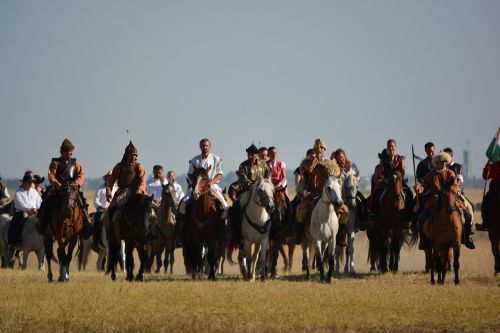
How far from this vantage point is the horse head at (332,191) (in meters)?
24.3

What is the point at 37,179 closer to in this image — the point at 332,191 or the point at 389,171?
the point at 389,171

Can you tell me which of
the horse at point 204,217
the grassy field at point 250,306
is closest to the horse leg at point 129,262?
the grassy field at point 250,306

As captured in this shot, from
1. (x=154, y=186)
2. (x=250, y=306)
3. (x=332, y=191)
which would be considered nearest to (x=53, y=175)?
(x=332, y=191)

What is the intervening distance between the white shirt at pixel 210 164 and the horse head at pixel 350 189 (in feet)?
10.4

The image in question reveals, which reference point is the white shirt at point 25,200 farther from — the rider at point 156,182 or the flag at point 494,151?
the flag at point 494,151

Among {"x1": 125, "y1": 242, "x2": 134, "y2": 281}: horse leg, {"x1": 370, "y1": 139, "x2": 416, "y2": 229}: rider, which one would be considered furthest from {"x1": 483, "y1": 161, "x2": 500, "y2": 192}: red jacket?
{"x1": 125, "y1": 242, "x2": 134, "y2": 281}: horse leg

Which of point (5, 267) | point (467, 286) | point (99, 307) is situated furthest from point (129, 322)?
point (5, 267)

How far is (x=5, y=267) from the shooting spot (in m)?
34.6

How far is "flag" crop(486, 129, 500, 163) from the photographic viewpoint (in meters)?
27.4

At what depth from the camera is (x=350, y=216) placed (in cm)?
2803

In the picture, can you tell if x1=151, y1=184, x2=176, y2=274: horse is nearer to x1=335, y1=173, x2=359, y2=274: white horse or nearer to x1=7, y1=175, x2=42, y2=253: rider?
x1=7, y1=175, x2=42, y2=253: rider

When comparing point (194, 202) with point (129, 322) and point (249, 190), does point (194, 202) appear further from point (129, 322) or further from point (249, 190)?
point (129, 322)

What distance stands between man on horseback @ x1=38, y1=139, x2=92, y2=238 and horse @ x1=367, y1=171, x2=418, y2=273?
24.7 ft

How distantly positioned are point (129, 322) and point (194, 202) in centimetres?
846
